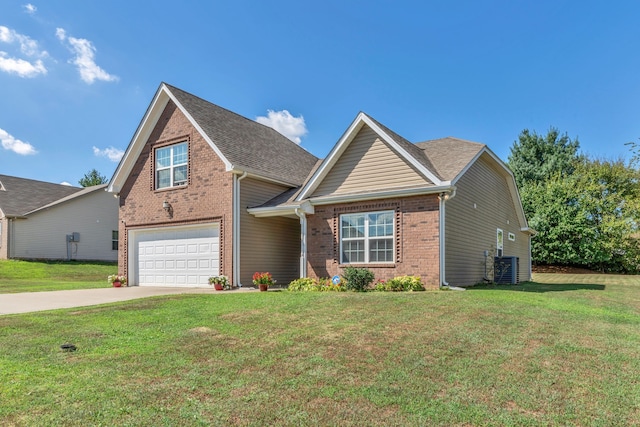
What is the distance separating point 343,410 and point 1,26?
1788 centimetres

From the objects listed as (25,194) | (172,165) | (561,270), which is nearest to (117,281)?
(172,165)

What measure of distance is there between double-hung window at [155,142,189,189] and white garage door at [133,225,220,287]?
184cm

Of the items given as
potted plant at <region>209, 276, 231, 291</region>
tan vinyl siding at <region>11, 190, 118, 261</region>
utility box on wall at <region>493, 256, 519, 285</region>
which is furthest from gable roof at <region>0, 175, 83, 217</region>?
utility box on wall at <region>493, 256, 519, 285</region>

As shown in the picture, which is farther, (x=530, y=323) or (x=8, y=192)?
(x=8, y=192)

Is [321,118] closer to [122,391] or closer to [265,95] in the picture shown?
[265,95]

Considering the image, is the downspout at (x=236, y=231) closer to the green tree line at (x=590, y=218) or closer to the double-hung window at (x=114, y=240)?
the green tree line at (x=590, y=218)

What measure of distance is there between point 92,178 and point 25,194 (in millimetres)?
37323

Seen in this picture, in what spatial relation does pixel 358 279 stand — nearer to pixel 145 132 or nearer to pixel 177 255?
pixel 177 255

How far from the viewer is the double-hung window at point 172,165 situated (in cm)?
1617

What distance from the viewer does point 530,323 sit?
6926 mm

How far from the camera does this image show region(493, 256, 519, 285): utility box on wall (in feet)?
52.3

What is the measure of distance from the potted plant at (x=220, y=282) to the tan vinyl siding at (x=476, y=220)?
7177 mm

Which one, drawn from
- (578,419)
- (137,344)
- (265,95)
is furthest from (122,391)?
(265,95)

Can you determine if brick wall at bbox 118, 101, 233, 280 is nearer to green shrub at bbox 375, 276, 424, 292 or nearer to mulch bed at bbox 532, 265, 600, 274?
green shrub at bbox 375, 276, 424, 292
